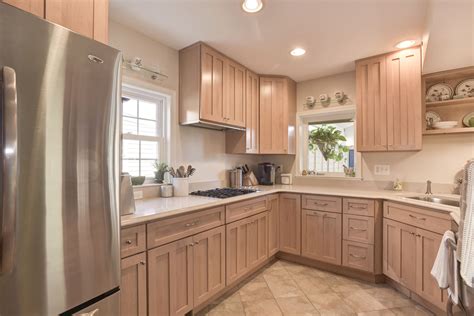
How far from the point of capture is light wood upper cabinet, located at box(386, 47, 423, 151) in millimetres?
2424

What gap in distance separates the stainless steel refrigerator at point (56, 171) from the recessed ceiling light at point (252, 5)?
111 centimetres

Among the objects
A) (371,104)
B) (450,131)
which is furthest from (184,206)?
(450,131)

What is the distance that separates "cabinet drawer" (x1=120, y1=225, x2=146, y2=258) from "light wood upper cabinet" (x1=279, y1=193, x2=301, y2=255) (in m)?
1.84

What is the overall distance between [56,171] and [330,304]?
7.44 feet

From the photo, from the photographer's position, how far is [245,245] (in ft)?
7.73

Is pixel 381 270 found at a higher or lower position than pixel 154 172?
lower


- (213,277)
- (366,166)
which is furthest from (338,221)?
(213,277)

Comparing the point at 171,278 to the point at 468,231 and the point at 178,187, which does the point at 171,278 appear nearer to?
the point at 178,187

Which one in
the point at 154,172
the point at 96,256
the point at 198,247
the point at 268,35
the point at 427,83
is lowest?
the point at 198,247

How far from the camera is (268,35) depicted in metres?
2.19

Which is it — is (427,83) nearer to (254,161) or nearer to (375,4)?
(375,4)

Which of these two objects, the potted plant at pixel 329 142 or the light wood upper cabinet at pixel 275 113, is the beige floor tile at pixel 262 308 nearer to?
the light wood upper cabinet at pixel 275 113

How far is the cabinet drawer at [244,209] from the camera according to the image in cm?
216

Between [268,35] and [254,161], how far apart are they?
1.91 m
